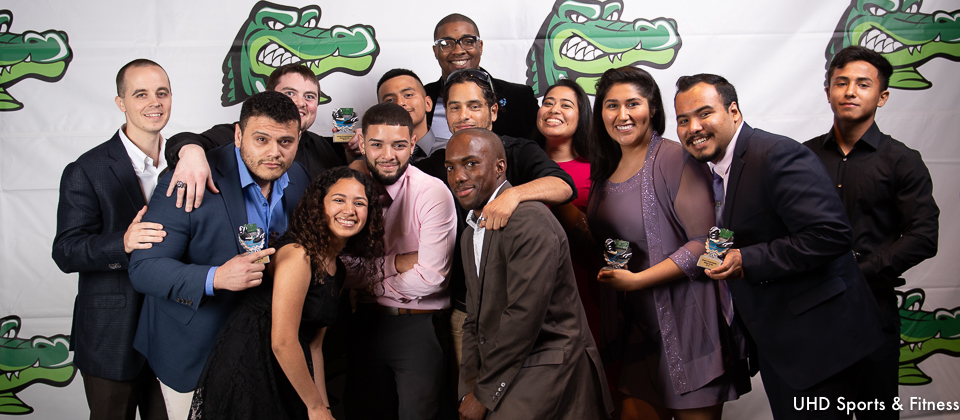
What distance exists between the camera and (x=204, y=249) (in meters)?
2.42

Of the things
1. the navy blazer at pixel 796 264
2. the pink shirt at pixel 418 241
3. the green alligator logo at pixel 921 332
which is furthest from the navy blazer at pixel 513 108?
the green alligator logo at pixel 921 332

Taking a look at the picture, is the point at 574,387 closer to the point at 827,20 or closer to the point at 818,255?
the point at 818,255

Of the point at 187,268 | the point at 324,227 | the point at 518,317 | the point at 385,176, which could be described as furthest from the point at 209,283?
the point at 518,317

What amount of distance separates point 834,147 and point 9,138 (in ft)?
18.1

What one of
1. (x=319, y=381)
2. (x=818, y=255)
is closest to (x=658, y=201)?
(x=818, y=255)

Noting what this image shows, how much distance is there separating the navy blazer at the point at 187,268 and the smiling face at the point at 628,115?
6.09 feet

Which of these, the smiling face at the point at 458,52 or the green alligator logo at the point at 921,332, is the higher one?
the smiling face at the point at 458,52

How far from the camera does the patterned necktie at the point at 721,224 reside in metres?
2.63

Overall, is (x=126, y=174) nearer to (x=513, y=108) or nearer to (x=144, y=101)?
(x=144, y=101)

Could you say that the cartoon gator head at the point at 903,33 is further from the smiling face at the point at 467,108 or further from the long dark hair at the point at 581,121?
the smiling face at the point at 467,108

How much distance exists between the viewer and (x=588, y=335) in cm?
234

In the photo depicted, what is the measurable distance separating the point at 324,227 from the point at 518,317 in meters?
0.94

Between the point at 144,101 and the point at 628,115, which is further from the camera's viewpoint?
the point at 144,101

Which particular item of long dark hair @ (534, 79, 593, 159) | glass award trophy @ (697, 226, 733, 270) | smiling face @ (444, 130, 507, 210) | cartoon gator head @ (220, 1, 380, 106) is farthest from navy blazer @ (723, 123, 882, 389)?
cartoon gator head @ (220, 1, 380, 106)
